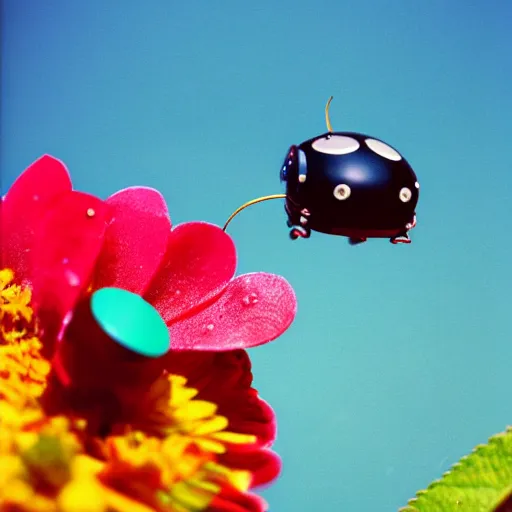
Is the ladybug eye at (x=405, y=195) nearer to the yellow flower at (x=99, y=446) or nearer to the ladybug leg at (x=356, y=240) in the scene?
the ladybug leg at (x=356, y=240)

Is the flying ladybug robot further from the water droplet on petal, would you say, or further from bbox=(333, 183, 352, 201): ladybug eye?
the water droplet on petal

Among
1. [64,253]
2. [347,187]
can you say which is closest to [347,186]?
[347,187]

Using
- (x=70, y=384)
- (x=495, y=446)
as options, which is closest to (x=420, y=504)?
(x=495, y=446)

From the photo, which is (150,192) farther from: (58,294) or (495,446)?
(495,446)

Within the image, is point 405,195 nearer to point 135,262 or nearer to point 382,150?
point 382,150

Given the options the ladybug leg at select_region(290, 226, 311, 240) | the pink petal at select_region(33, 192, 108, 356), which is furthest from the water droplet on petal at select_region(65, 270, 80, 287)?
the ladybug leg at select_region(290, 226, 311, 240)
